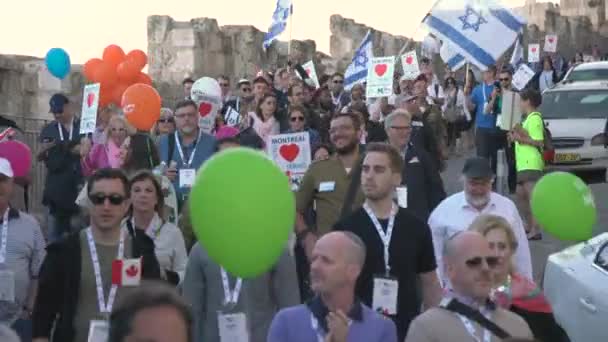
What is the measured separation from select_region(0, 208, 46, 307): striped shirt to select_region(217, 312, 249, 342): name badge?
141cm

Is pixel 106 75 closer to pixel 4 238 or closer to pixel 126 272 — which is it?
pixel 4 238

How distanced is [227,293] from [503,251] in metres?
1.31

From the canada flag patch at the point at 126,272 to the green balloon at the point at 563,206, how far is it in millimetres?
3622

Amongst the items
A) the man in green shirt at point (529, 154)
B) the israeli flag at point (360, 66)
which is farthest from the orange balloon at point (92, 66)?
the israeli flag at point (360, 66)

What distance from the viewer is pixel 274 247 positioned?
6.25 m

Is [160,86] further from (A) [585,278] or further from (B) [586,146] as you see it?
(A) [585,278]

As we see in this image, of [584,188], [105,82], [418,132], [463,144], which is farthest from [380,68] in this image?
[463,144]

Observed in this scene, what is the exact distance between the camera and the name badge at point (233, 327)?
6867mm

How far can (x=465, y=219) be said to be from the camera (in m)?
8.44

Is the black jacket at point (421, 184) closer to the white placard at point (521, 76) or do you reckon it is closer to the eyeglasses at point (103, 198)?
the eyeglasses at point (103, 198)

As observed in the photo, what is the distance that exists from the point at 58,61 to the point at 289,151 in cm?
769

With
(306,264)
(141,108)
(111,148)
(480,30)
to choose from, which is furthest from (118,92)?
(306,264)

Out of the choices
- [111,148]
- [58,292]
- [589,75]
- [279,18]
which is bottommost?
[58,292]

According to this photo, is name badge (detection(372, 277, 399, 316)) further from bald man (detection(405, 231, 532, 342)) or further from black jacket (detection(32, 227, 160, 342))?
black jacket (detection(32, 227, 160, 342))
